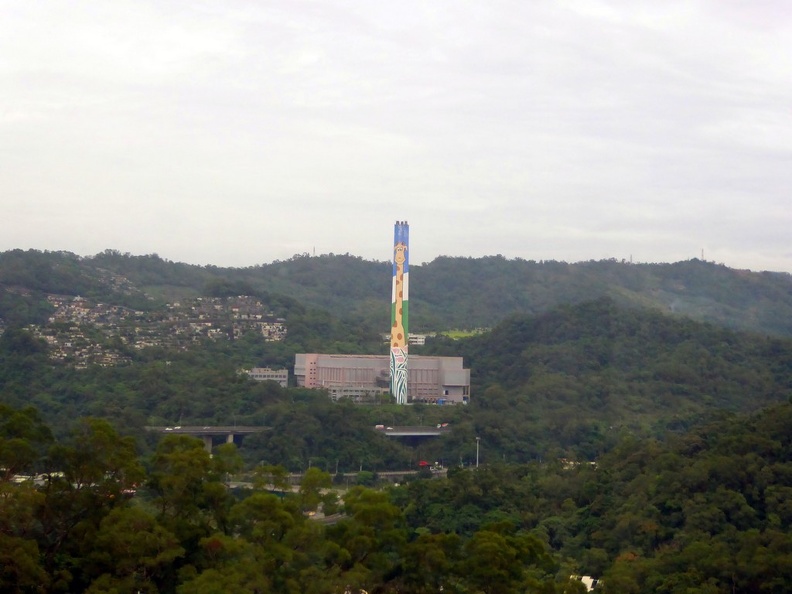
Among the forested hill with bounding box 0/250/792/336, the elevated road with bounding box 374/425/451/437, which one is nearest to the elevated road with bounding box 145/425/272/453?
the elevated road with bounding box 374/425/451/437

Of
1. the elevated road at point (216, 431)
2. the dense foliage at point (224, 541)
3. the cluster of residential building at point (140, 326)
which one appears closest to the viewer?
the dense foliage at point (224, 541)

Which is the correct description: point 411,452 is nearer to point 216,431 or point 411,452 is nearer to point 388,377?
point 216,431

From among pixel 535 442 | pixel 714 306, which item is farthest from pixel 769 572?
pixel 714 306

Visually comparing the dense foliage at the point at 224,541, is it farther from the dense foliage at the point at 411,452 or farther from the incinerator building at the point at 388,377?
the incinerator building at the point at 388,377

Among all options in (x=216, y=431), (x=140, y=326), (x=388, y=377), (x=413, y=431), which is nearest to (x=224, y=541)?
(x=216, y=431)

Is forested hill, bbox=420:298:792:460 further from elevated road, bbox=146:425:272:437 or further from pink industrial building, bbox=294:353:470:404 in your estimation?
elevated road, bbox=146:425:272:437

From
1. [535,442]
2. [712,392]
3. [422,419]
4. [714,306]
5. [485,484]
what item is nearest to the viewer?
[485,484]

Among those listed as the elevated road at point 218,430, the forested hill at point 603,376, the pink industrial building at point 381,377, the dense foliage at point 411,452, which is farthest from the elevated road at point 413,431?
the pink industrial building at point 381,377

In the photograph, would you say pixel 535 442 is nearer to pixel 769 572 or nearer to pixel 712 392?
pixel 712 392
